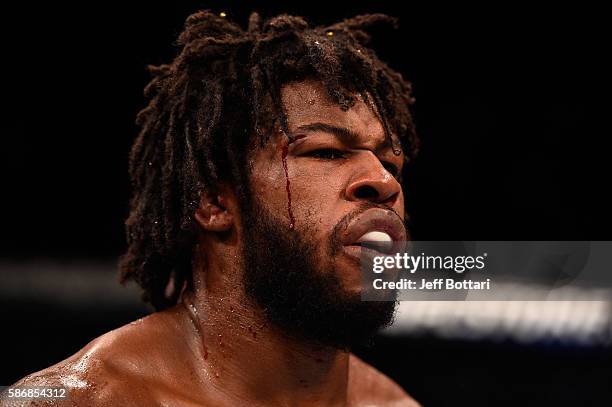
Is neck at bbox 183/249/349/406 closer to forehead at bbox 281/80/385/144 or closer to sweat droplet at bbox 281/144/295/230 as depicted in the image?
sweat droplet at bbox 281/144/295/230

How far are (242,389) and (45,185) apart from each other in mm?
1331

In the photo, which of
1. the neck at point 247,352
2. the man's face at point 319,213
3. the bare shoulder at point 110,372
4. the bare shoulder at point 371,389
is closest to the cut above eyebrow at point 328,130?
the man's face at point 319,213

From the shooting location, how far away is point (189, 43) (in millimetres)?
1969

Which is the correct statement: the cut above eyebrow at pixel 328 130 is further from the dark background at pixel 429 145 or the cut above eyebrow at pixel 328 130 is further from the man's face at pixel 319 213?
the dark background at pixel 429 145

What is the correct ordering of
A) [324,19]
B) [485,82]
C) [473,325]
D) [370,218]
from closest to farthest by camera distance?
[370,218], [473,325], [324,19], [485,82]

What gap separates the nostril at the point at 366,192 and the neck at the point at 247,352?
0.33m

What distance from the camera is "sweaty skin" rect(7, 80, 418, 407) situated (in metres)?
1.72

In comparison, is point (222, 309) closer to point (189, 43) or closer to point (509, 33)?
point (189, 43)

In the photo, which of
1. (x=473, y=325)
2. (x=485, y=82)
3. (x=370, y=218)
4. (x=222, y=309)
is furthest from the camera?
(x=485, y=82)

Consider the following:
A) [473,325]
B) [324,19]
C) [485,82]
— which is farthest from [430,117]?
[473,325]

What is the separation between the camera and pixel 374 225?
173 centimetres

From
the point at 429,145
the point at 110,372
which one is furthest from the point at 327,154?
the point at 429,145

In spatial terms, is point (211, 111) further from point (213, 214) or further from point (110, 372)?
point (110, 372)

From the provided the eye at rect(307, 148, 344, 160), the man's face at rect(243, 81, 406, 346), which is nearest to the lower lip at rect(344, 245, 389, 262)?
the man's face at rect(243, 81, 406, 346)
